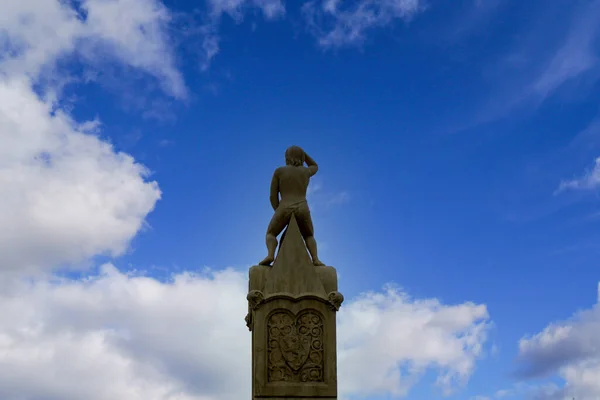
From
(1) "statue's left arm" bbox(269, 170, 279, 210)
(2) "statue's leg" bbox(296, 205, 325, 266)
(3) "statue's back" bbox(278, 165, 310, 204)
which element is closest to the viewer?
(2) "statue's leg" bbox(296, 205, 325, 266)

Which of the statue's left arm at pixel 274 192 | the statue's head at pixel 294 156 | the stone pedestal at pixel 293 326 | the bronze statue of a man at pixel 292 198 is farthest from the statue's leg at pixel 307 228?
the statue's head at pixel 294 156

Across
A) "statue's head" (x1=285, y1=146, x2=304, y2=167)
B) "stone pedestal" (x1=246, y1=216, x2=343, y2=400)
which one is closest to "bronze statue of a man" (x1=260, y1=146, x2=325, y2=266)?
"statue's head" (x1=285, y1=146, x2=304, y2=167)

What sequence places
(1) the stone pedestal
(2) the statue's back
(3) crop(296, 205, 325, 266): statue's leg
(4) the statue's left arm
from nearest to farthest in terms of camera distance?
(1) the stone pedestal
(3) crop(296, 205, 325, 266): statue's leg
(2) the statue's back
(4) the statue's left arm

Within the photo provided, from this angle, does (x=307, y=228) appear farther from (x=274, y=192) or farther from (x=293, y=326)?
(x=293, y=326)

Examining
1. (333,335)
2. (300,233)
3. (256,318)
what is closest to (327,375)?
(333,335)

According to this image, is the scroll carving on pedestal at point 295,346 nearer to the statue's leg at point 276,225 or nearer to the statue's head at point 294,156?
the statue's leg at point 276,225

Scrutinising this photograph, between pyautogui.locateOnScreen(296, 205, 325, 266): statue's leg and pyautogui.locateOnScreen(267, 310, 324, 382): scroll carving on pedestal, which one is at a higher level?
pyautogui.locateOnScreen(296, 205, 325, 266): statue's leg

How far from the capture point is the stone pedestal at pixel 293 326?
1647 cm

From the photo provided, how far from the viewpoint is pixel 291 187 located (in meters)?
18.3

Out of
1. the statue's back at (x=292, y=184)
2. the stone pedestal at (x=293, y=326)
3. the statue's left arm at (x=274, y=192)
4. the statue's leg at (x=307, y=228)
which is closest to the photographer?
the stone pedestal at (x=293, y=326)

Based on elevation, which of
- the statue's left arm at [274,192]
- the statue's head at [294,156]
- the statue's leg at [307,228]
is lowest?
the statue's leg at [307,228]

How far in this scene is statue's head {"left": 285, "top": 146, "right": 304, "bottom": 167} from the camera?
18516 mm

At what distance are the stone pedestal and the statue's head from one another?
79.1 inches

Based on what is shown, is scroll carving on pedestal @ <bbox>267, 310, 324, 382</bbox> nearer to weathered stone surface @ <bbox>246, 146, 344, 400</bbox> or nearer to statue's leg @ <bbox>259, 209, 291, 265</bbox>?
weathered stone surface @ <bbox>246, 146, 344, 400</bbox>
